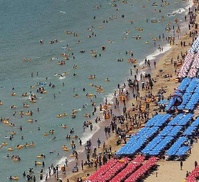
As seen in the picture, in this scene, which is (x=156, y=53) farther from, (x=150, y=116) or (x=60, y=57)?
(x=150, y=116)

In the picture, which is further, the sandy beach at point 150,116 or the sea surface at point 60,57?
the sea surface at point 60,57

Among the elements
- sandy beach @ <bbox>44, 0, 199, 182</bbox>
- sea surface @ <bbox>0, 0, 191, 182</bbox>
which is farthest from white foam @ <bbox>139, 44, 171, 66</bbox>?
sandy beach @ <bbox>44, 0, 199, 182</bbox>

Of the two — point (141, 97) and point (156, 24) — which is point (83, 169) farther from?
point (156, 24)

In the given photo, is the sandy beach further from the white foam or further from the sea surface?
the sea surface

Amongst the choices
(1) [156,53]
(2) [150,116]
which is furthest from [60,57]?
(2) [150,116]

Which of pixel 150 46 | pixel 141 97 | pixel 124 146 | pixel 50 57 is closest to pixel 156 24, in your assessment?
pixel 150 46

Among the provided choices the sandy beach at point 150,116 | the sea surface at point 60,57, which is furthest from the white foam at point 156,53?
the sandy beach at point 150,116

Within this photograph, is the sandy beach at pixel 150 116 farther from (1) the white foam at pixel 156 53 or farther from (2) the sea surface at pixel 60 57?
(2) the sea surface at pixel 60 57
